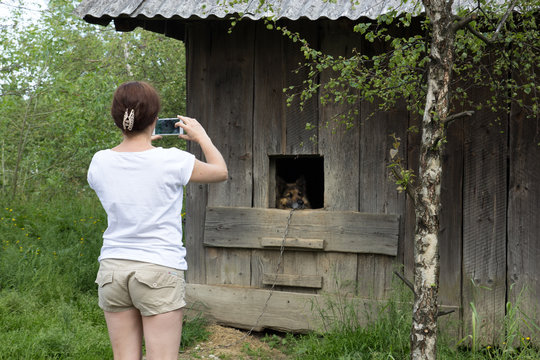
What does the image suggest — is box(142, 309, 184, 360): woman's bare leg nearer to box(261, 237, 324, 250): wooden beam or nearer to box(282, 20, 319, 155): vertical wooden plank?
box(261, 237, 324, 250): wooden beam

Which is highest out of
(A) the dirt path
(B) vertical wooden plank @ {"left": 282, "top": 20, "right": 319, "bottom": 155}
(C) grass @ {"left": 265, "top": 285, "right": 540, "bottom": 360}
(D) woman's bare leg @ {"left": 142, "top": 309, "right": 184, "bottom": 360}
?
(B) vertical wooden plank @ {"left": 282, "top": 20, "right": 319, "bottom": 155}

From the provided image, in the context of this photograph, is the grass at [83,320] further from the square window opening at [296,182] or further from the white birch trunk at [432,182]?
the square window opening at [296,182]

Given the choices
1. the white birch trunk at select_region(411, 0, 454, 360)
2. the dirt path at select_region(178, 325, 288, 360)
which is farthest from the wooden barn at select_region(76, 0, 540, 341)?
the white birch trunk at select_region(411, 0, 454, 360)

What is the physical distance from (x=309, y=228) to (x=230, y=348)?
1.32 metres

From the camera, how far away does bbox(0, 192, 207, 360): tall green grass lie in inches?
201

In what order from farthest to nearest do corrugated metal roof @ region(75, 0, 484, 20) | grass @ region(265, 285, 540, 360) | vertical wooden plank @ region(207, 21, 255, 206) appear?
vertical wooden plank @ region(207, 21, 255, 206) < corrugated metal roof @ region(75, 0, 484, 20) < grass @ region(265, 285, 540, 360)

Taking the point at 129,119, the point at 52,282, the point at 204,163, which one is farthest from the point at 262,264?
the point at 129,119

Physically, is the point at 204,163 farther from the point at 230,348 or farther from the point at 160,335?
the point at 230,348

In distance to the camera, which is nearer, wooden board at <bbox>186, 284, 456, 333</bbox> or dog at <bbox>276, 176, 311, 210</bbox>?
wooden board at <bbox>186, 284, 456, 333</bbox>

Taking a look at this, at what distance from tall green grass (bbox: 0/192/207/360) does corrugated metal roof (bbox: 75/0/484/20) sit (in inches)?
108

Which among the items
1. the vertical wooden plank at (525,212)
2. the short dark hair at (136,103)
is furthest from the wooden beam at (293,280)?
the short dark hair at (136,103)

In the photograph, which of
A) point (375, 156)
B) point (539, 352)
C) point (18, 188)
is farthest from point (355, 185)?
point (18, 188)

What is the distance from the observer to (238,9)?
17.0 feet

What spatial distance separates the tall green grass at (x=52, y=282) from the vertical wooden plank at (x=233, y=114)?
2.42 feet
